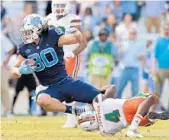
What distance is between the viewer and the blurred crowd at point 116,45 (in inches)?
625

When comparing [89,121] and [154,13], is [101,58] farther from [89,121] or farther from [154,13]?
[89,121]

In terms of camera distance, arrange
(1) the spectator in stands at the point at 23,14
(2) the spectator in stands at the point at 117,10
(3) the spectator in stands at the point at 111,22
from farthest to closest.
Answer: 1. (2) the spectator in stands at the point at 117,10
2. (3) the spectator in stands at the point at 111,22
3. (1) the spectator in stands at the point at 23,14

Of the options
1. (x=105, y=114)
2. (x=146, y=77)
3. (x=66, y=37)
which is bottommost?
(x=146, y=77)

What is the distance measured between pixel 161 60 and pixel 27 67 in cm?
590

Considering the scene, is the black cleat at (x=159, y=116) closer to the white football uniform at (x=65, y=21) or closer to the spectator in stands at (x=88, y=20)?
the white football uniform at (x=65, y=21)

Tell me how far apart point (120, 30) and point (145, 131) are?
7004mm

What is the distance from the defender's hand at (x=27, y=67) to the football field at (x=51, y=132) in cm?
84

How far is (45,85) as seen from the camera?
35.9ft

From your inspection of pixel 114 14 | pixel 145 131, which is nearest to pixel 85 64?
pixel 114 14

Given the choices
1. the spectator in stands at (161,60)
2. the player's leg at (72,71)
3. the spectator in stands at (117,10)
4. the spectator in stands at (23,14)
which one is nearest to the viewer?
the player's leg at (72,71)

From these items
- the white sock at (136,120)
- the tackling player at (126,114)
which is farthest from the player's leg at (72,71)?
the white sock at (136,120)

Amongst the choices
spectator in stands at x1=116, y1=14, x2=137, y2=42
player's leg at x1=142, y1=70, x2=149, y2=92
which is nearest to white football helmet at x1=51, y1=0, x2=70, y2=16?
player's leg at x1=142, y1=70, x2=149, y2=92

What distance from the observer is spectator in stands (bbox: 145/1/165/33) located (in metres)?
19.1

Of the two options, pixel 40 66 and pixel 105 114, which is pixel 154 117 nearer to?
pixel 105 114
